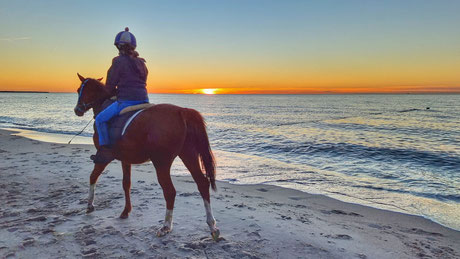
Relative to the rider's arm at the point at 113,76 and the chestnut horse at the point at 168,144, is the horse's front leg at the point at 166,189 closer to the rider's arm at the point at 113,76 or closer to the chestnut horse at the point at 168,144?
the chestnut horse at the point at 168,144

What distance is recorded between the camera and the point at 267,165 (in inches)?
482

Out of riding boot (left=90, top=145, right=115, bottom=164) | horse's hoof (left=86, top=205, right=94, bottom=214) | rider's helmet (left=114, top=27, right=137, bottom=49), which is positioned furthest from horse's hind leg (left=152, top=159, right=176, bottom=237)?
rider's helmet (left=114, top=27, right=137, bottom=49)

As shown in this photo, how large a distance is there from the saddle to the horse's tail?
2.41ft

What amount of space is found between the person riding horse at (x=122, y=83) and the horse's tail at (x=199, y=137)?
947mm

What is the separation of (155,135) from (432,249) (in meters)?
4.94

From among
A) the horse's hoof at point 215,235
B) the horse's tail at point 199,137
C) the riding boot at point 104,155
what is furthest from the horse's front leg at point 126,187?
the horse's hoof at point 215,235

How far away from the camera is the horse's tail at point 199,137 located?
14.7 feet

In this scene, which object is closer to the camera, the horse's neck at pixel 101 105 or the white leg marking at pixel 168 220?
the white leg marking at pixel 168 220

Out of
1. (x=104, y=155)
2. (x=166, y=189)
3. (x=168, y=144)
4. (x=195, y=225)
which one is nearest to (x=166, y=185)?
(x=166, y=189)

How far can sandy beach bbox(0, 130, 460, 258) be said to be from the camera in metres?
4.05

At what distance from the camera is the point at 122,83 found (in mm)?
4711

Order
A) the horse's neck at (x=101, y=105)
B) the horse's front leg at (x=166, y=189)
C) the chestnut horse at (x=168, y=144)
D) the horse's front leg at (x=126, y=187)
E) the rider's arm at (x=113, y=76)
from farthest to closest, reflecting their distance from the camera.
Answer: the horse's front leg at (x=126, y=187)
the horse's neck at (x=101, y=105)
the rider's arm at (x=113, y=76)
the horse's front leg at (x=166, y=189)
the chestnut horse at (x=168, y=144)

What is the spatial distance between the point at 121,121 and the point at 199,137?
1.28m

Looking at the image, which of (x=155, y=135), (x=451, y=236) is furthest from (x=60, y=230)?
(x=451, y=236)
